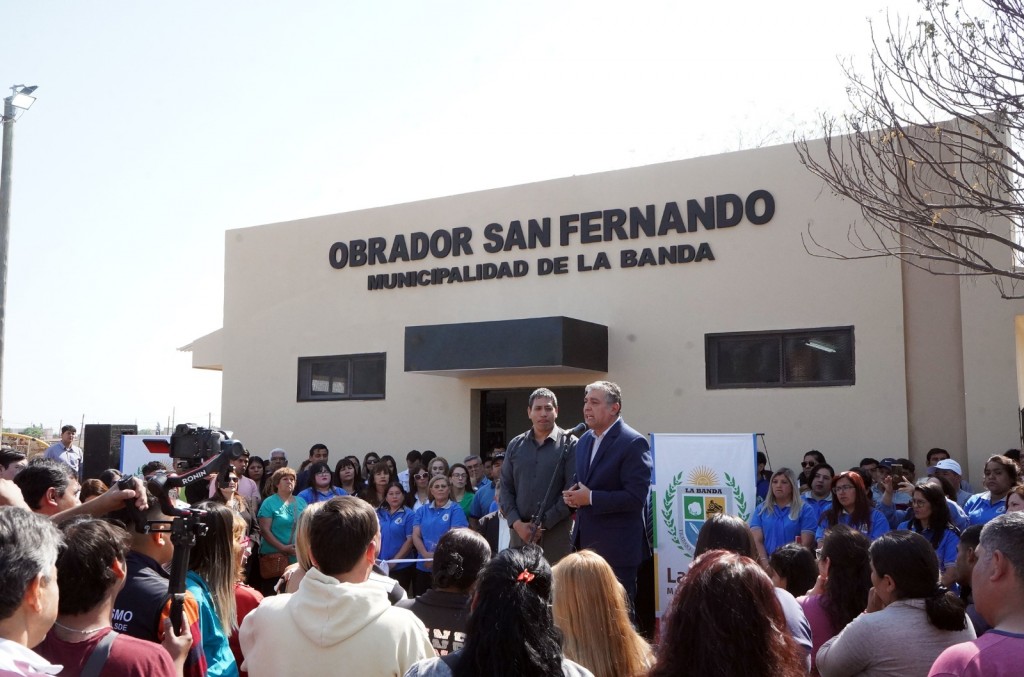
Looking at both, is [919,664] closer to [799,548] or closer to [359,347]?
[799,548]

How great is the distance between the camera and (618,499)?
6.04 metres

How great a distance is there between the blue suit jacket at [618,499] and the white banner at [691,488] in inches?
124

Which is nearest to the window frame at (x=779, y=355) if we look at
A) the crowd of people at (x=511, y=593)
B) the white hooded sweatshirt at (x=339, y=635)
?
the crowd of people at (x=511, y=593)

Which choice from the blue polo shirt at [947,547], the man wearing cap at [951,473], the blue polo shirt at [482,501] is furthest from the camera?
the blue polo shirt at [482,501]

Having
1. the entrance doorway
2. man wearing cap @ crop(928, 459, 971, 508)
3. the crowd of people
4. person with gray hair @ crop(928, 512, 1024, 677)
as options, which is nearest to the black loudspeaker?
the entrance doorway

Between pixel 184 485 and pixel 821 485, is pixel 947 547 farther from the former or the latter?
pixel 184 485

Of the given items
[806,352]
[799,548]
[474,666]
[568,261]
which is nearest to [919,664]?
[799,548]

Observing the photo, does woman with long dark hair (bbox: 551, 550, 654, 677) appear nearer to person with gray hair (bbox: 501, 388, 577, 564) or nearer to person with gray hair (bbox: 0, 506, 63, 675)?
person with gray hair (bbox: 0, 506, 63, 675)

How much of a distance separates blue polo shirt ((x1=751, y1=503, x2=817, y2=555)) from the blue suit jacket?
303 centimetres

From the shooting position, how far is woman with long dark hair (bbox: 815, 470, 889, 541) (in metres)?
8.34

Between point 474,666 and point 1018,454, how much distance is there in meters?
9.71

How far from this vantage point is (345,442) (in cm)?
1547

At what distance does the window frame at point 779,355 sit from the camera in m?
11.9

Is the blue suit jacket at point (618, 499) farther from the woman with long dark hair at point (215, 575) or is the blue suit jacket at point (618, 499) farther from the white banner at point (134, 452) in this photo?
the white banner at point (134, 452)
